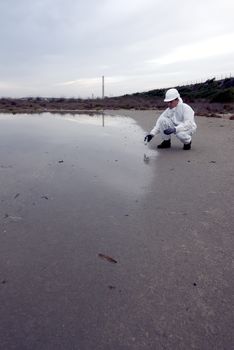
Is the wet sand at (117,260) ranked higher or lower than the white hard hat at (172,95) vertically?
lower

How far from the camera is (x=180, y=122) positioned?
7.42 metres

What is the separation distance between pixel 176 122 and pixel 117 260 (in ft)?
17.9

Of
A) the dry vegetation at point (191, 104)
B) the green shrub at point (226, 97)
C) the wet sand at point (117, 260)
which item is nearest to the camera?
the wet sand at point (117, 260)

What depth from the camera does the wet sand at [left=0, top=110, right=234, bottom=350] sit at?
1695 mm

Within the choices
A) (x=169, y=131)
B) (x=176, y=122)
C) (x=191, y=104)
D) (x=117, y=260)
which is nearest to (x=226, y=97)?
(x=191, y=104)

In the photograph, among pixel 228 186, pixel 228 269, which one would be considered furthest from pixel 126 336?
pixel 228 186

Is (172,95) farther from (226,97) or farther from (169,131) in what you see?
(226,97)

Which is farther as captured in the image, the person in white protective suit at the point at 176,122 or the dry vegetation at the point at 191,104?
the dry vegetation at the point at 191,104

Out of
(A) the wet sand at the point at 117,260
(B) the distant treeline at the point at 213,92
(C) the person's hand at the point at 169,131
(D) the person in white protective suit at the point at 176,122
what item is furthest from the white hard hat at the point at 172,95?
(B) the distant treeline at the point at 213,92

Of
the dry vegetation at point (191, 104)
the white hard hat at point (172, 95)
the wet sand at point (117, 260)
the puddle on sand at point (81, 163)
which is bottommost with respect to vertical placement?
the dry vegetation at point (191, 104)

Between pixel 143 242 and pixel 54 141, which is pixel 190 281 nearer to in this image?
pixel 143 242

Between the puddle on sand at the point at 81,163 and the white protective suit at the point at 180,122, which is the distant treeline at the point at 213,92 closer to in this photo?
the white protective suit at the point at 180,122

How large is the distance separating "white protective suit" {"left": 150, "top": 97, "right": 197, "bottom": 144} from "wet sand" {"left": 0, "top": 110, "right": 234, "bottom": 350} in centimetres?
231

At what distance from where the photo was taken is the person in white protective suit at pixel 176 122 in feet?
23.4
